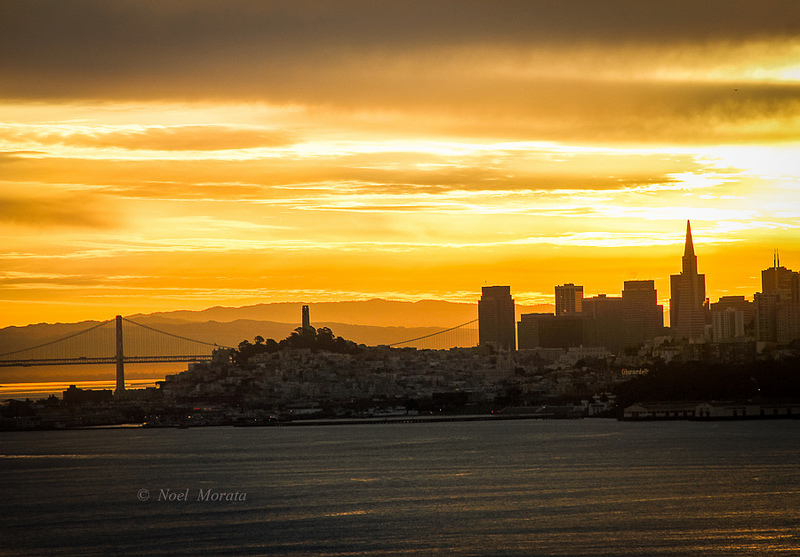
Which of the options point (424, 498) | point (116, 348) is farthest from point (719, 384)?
point (116, 348)

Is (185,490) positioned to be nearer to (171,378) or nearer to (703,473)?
(703,473)

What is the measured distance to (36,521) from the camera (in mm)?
29703

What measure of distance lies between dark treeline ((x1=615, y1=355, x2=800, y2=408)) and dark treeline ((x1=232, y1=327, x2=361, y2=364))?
6981cm

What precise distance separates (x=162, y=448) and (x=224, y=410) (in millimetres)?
41439

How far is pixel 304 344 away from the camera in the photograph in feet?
494

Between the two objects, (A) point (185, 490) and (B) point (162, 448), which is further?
(B) point (162, 448)

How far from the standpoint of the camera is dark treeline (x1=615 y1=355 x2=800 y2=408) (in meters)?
78.7

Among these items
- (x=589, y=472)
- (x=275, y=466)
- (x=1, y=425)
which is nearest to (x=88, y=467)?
(x=275, y=466)

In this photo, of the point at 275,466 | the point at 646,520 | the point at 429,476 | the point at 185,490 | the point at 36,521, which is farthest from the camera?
the point at 275,466

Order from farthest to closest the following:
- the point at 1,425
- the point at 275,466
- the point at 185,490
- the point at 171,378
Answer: the point at 171,378 → the point at 1,425 → the point at 275,466 → the point at 185,490

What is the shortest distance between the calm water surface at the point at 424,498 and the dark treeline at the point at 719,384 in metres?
22.0

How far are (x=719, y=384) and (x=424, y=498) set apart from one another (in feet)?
173

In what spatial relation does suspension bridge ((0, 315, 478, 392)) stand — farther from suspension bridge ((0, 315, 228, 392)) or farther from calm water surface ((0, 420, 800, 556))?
calm water surface ((0, 420, 800, 556))

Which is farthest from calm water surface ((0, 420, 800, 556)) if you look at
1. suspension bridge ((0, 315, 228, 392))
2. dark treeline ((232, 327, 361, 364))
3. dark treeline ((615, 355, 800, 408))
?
dark treeline ((232, 327, 361, 364))
